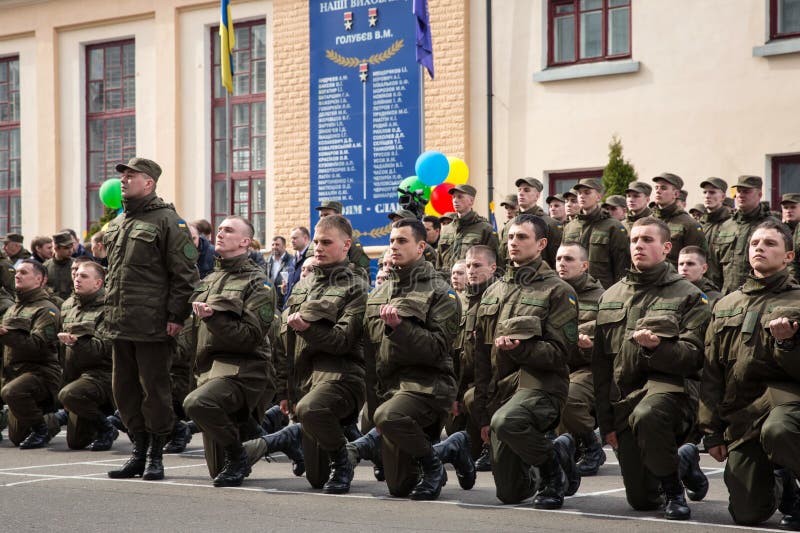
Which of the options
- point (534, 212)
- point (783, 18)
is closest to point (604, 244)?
point (534, 212)

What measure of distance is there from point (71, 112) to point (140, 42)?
2489mm

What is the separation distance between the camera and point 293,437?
10.3 meters

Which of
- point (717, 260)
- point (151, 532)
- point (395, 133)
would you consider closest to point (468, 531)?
point (151, 532)

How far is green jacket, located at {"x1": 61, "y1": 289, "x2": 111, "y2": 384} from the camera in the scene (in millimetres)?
12680

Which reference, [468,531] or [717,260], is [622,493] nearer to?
[468,531]

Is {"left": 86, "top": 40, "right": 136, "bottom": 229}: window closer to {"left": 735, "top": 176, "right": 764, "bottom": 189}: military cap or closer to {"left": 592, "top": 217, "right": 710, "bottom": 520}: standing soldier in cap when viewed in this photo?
{"left": 735, "top": 176, "right": 764, "bottom": 189}: military cap

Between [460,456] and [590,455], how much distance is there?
164 centimetres

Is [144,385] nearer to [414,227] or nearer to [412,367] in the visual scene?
[412,367]

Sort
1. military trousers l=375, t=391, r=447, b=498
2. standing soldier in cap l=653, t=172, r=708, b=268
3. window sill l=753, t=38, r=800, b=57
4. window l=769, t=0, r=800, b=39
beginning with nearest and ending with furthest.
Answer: military trousers l=375, t=391, r=447, b=498 < standing soldier in cap l=653, t=172, r=708, b=268 < window sill l=753, t=38, r=800, b=57 < window l=769, t=0, r=800, b=39

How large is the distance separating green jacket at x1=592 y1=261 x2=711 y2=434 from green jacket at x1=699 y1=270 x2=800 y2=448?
21 centimetres

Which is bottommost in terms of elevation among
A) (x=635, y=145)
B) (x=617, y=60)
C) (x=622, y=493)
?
(x=622, y=493)

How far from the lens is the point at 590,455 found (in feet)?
35.1

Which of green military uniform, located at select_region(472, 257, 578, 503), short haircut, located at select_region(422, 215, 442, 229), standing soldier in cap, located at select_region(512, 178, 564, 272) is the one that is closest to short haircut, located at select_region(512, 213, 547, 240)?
green military uniform, located at select_region(472, 257, 578, 503)

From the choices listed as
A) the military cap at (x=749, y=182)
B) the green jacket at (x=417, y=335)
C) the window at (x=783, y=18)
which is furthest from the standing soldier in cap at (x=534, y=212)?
the window at (x=783, y=18)
